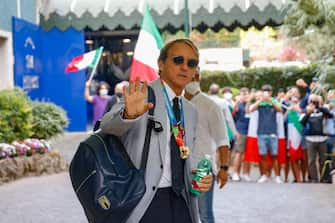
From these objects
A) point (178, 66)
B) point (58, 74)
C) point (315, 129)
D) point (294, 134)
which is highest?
point (58, 74)

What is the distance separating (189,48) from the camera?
11.9ft

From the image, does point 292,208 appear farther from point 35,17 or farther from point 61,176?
point 35,17

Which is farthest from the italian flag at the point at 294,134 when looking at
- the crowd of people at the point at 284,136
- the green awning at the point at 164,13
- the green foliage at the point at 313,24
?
the green awning at the point at 164,13

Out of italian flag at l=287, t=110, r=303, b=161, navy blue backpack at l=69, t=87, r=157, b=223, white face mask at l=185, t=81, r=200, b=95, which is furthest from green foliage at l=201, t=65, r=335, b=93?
navy blue backpack at l=69, t=87, r=157, b=223

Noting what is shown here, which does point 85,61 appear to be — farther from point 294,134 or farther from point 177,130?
point 177,130

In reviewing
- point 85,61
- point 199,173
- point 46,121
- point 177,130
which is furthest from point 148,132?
point 85,61

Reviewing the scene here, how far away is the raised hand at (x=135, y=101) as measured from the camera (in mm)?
3109

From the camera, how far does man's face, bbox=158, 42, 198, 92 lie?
3578mm

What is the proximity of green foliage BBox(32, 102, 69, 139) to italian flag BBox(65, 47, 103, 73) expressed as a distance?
301 cm

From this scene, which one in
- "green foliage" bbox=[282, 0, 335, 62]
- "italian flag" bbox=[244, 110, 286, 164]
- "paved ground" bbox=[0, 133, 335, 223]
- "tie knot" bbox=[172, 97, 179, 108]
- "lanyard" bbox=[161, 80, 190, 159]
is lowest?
"paved ground" bbox=[0, 133, 335, 223]

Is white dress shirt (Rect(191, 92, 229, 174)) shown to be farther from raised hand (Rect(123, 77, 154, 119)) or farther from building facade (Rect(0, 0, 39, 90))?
building facade (Rect(0, 0, 39, 90))

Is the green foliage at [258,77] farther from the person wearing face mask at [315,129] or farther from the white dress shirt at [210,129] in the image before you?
the white dress shirt at [210,129]

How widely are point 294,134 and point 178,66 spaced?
8844 mm

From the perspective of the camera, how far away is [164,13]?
15.4 metres
